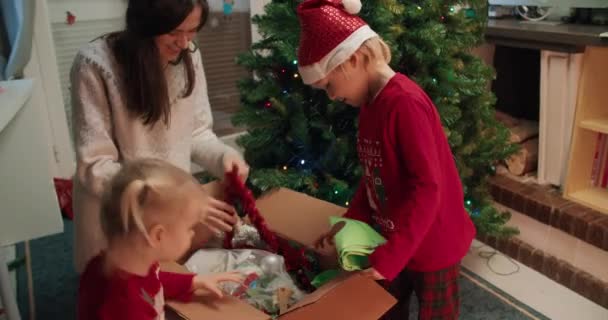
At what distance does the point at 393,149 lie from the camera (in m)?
1.07

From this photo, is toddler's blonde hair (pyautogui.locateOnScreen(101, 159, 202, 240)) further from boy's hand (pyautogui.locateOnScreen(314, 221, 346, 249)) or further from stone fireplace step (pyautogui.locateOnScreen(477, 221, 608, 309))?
stone fireplace step (pyautogui.locateOnScreen(477, 221, 608, 309))

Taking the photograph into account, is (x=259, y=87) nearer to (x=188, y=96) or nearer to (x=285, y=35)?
(x=285, y=35)

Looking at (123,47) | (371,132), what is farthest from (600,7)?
(123,47)

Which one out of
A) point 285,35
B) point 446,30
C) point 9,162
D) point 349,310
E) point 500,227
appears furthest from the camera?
point 500,227

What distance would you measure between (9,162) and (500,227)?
5.44 feet

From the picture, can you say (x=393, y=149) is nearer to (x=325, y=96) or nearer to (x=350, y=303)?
(x=350, y=303)

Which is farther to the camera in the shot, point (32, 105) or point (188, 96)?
point (32, 105)

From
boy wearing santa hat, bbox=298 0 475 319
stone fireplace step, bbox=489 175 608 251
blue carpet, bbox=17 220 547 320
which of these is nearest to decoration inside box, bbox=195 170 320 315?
boy wearing santa hat, bbox=298 0 475 319

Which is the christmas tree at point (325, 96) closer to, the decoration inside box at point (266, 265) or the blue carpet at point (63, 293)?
the decoration inside box at point (266, 265)

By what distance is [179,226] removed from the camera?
0.83 metres

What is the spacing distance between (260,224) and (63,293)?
1154 millimetres

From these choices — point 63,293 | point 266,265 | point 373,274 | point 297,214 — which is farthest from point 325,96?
point 63,293

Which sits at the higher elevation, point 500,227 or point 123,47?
point 123,47

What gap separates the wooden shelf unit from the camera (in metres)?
2.08
